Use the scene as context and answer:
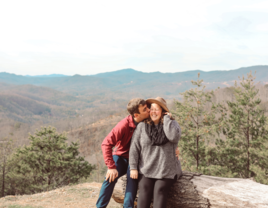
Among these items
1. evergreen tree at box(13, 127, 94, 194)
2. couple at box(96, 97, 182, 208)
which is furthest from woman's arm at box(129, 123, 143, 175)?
evergreen tree at box(13, 127, 94, 194)

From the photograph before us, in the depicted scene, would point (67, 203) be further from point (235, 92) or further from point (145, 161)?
point (235, 92)

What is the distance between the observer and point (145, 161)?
3240 mm

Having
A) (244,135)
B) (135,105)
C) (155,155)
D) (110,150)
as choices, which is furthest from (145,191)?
(244,135)

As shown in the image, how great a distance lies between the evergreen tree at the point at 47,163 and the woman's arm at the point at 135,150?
46.4ft

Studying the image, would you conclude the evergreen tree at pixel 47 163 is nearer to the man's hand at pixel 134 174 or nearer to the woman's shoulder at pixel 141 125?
the man's hand at pixel 134 174

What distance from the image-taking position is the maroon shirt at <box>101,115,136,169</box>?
3.29 metres

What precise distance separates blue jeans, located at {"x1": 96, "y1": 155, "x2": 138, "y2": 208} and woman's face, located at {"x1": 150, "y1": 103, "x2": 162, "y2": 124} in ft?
3.22

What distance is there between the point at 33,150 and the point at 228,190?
1642cm

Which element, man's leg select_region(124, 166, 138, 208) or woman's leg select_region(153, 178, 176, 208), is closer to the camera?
woman's leg select_region(153, 178, 176, 208)

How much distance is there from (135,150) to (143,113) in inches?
24.1

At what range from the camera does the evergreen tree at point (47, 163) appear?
16.0 m

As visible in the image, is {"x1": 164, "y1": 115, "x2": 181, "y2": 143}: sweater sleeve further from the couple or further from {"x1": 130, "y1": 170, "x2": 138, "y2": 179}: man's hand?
{"x1": 130, "y1": 170, "x2": 138, "y2": 179}: man's hand

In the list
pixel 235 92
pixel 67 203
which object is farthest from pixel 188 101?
pixel 67 203

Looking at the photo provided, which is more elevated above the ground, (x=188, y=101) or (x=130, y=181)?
(x=188, y=101)
